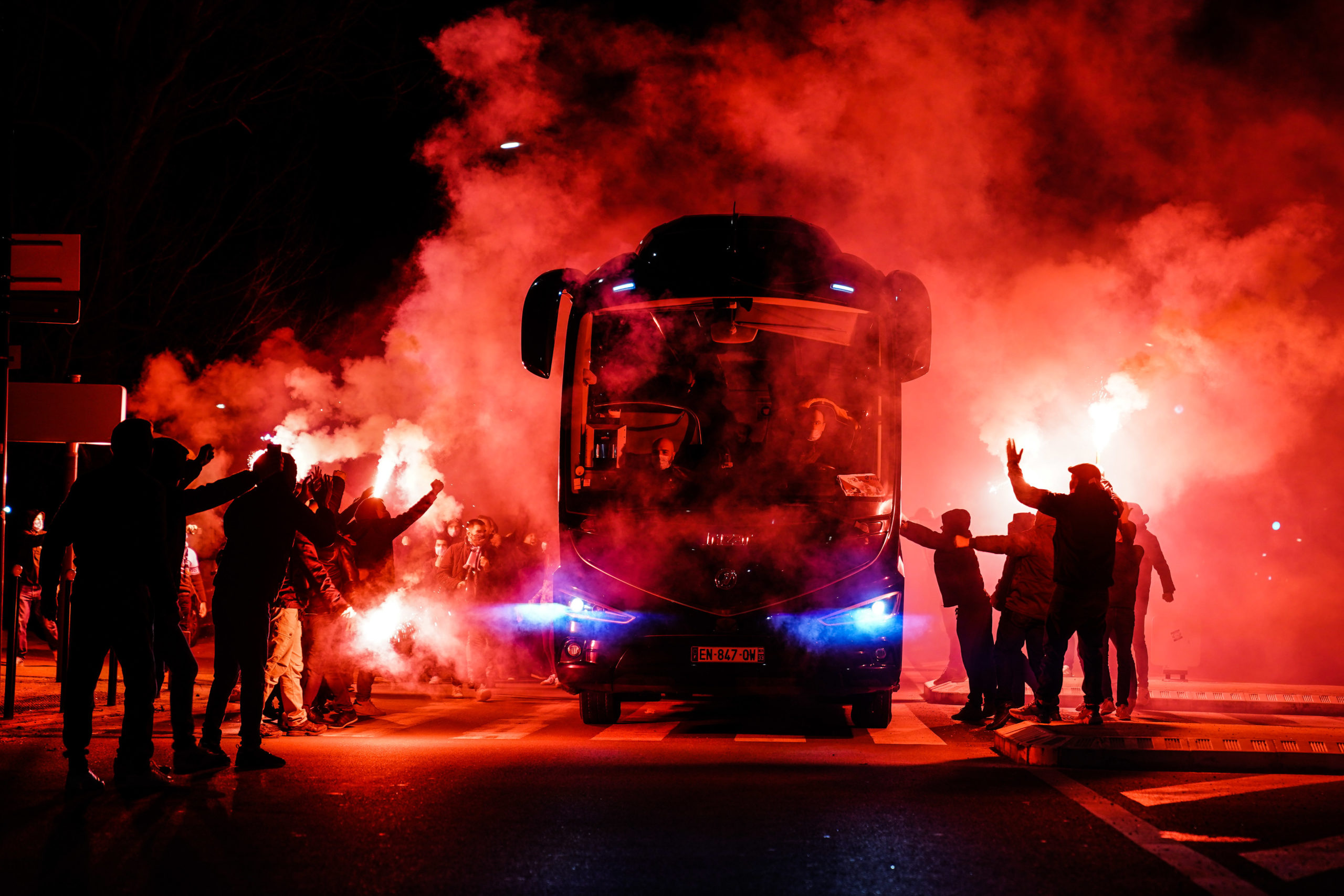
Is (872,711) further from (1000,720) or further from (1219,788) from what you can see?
(1219,788)

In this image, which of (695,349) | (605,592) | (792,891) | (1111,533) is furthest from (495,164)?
(792,891)

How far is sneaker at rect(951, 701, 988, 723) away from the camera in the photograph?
10094 millimetres

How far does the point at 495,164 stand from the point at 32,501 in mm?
14601

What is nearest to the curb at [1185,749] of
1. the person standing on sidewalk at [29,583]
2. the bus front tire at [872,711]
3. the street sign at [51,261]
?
the bus front tire at [872,711]

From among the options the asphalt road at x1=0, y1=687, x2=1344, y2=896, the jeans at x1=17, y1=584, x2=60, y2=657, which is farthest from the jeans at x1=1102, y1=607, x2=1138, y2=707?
the jeans at x1=17, y1=584, x2=60, y2=657

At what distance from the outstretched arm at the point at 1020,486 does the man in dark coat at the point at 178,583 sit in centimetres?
521

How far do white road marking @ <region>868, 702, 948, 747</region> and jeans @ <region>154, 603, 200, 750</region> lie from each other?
4469 mm

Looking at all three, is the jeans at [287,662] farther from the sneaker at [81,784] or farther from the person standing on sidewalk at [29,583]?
the person standing on sidewalk at [29,583]

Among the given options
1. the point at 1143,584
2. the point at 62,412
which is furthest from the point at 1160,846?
the point at 62,412

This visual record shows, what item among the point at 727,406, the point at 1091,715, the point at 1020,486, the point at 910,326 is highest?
the point at 910,326

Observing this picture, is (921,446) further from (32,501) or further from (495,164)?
(32,501)

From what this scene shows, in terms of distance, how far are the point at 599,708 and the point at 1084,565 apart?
12.2 feet

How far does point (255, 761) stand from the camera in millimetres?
7066

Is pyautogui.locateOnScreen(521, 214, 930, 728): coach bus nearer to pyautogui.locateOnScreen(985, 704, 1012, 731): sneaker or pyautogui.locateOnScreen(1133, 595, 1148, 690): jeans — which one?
pyautogui.locateOnScreen(985, 704, 1012, 731): sneaker
